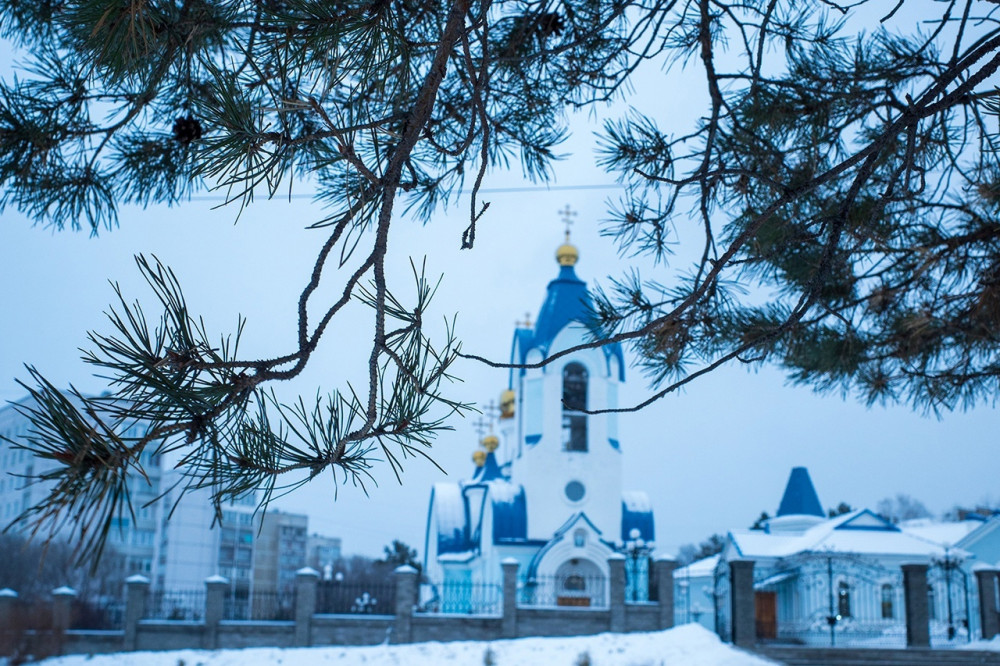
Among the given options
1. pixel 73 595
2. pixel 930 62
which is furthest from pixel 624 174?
pixel 73 595

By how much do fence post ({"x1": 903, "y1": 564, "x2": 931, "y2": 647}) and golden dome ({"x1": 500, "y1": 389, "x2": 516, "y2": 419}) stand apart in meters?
11.3

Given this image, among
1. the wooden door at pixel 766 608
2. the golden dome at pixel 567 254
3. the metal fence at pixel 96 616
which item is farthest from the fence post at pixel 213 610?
the golden dome at pixel 567 254

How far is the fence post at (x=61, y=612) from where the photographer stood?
11305mm

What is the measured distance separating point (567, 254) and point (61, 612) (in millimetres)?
11390

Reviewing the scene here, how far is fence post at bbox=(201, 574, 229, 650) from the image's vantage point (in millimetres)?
11680

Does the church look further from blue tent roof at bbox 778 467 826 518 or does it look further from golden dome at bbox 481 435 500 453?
blue tent roof at bbox 778 467 826 518

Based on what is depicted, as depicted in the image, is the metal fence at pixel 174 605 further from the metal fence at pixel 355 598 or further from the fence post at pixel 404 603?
the fence post at pixel 404 603

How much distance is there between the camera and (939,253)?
2.85m

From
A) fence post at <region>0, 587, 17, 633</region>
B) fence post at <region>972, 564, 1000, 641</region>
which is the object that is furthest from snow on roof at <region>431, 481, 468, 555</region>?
fence post at <region>972, 564, 1000, 641</region>

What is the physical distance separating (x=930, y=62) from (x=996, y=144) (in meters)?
0.32

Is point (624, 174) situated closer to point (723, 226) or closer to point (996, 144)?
point (723, 226)

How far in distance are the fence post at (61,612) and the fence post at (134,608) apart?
0.73 m

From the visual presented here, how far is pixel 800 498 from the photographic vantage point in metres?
21.4

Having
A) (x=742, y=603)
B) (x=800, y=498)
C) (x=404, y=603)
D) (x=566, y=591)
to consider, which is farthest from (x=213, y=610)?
(x=800, y=498)
